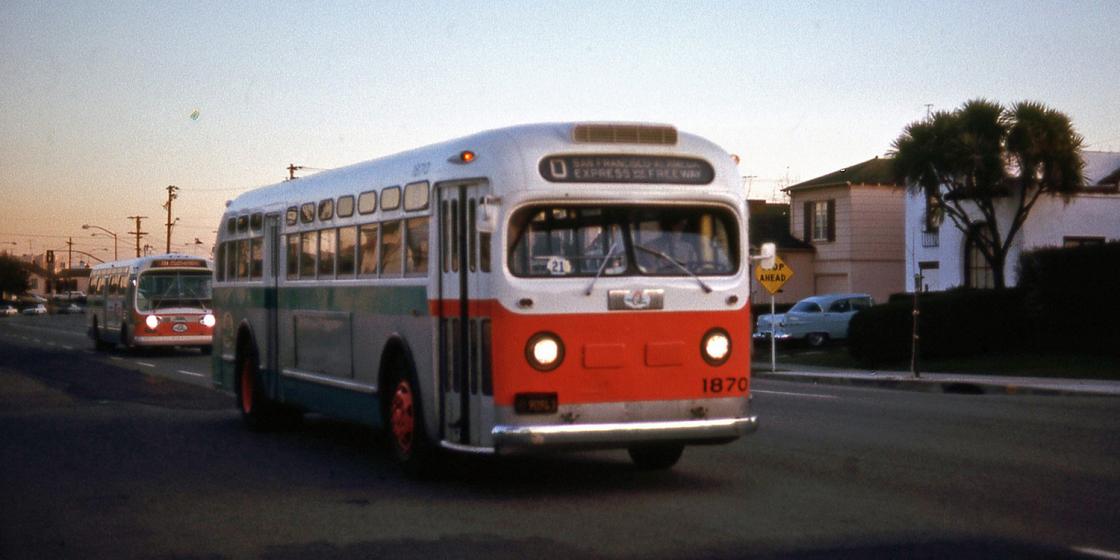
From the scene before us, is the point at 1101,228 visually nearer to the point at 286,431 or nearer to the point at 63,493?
the point at 286,431

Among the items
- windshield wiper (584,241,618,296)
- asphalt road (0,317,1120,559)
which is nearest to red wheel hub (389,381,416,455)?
asphalt road (0,317,1120,559)

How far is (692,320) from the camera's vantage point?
10.9 metres

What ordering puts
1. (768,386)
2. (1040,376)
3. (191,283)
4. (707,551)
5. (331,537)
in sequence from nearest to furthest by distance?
(707,551), (331,537), (768,386), (1040,376), (191,283)

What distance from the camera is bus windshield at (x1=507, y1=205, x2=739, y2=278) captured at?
10555 mm

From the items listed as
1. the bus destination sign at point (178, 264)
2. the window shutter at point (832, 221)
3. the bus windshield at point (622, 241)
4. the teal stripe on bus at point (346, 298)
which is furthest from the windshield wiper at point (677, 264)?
the window shutter at point (832, 221)

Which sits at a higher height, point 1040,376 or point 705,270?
point 705,270

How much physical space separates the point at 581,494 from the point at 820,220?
44657 mm

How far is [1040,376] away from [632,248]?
19.6m

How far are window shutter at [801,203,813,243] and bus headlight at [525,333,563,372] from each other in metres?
45.2

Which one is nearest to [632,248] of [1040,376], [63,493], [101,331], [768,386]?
[63,493]

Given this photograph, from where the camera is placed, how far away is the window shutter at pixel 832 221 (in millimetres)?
53281

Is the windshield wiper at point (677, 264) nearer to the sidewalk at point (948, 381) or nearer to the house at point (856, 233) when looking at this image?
the sidewalk at point (948, 381)

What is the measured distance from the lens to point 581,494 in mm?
10914

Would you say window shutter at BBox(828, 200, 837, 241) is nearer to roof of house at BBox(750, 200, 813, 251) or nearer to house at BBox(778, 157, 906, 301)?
house at BBox(778, 157, 906, 301)
